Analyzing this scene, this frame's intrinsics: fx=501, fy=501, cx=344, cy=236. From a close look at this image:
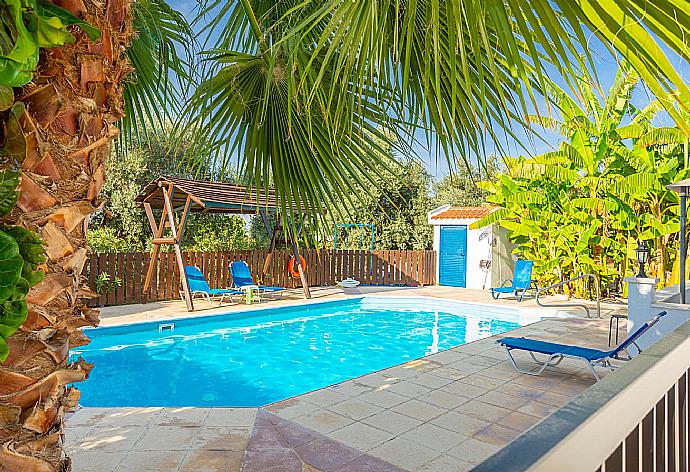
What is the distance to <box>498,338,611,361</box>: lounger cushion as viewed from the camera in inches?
225

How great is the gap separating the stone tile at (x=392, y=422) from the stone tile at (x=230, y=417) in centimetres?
109

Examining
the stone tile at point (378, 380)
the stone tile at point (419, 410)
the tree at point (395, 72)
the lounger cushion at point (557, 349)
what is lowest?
the stone tile at point (419, 410)

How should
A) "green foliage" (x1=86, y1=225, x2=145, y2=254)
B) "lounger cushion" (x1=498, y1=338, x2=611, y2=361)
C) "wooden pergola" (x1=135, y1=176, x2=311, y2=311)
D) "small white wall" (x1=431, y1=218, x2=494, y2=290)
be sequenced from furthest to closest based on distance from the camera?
"small white wall" (x1=431, y1=218, x2=494, y2=290)
"green foliage" (x1=86, y1=225, x2=145, y2=254)
"wooden pergola" (x1=135, y1=176, x2=311, y2=311)
"lounger cushion" (x1=498, y1=338, x2=611, y2=361)

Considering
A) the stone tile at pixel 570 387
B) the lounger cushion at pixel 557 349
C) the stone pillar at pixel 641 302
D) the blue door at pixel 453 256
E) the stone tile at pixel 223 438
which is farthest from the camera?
the blue door at pixel 453 256

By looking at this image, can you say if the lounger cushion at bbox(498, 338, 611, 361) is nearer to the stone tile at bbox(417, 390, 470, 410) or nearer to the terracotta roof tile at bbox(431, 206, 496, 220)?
the stone tile at bbox(417, 390, 470, 410)

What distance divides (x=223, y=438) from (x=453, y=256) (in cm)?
1468

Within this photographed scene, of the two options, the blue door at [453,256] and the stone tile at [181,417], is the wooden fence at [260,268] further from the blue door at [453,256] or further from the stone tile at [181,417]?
the stone tile at [181,417]

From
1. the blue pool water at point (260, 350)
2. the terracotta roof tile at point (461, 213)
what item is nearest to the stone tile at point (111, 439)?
the blue pool water at point (260, 350)

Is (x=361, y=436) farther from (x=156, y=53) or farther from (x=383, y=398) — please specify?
(x=156, y=53)

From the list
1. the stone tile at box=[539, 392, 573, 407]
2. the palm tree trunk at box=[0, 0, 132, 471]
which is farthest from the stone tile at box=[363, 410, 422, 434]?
the palm tree trunk at box=[0, 0, 132, 471]

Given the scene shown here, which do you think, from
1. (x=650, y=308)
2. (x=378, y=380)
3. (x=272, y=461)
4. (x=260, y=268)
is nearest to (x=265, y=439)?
(x=272, y=461)

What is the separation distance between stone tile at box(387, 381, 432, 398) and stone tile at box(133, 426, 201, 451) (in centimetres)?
221

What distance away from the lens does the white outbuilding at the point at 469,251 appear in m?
17.0

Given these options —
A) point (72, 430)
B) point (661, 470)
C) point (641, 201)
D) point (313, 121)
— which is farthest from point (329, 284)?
point (661, 470)
